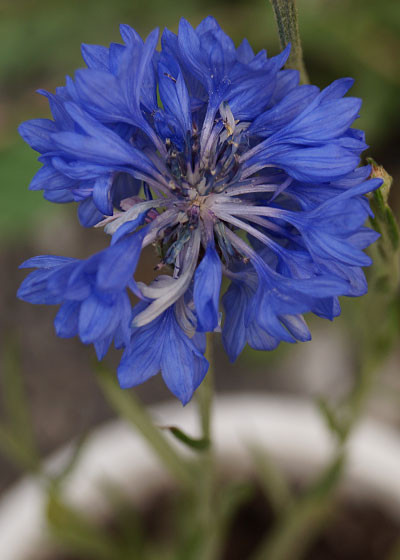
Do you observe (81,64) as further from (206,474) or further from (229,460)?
(206,474)

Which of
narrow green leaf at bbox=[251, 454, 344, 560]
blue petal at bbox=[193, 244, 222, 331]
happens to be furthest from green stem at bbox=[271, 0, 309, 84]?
narrow green leaf at bbox=[251, 454, 344, 560]

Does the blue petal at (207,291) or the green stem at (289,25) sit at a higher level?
the green stem at (289,25)

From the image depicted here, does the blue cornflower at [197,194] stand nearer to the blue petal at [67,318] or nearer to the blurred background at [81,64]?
the blue petal at [67,318]

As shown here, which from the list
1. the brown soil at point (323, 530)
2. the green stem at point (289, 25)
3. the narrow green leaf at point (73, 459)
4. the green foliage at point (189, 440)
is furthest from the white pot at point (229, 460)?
the green stem at point (289, 25)

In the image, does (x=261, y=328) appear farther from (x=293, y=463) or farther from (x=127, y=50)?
(x=293, y=463)

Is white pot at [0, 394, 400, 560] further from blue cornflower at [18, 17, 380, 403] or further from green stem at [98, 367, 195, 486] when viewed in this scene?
blue cornflower at [18, 17, 380, 403]

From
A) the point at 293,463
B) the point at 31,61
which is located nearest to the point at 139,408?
the point at 293,463
